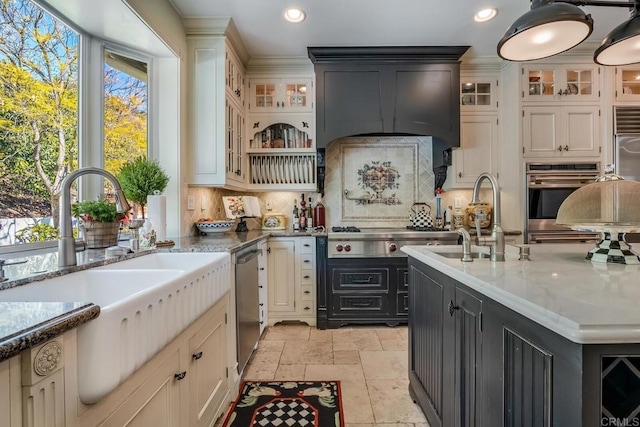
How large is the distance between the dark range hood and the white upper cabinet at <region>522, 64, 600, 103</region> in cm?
70

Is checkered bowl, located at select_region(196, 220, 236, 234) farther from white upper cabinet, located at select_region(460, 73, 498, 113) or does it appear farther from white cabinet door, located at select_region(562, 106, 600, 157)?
white cabinet door, located at select_region(562, 106, 600, 157)

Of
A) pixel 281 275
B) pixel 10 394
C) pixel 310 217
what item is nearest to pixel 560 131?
pixel 310 217

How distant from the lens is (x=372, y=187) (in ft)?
12.3

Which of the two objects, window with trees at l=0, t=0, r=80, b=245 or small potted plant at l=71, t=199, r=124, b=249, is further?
small potted plant at l=71, t=199, r=124, b=249

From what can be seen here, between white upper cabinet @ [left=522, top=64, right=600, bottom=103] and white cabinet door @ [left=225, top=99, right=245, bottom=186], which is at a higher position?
white upper cabinet @ [left=522, top=64, right=600, bottom=103]

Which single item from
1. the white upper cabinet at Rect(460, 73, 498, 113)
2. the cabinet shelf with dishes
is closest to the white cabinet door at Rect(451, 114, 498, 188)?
the white upper cabinet at Rect(460, 73, 498, 113)

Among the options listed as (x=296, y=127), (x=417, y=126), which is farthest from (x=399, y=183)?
(x=296, y=127)

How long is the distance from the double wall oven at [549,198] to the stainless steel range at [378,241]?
31.4 inches

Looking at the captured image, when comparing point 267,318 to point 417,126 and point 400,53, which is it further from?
point 400,53

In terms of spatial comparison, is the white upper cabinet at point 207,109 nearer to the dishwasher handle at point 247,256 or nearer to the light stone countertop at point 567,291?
the dishwasher handle at point 247,256

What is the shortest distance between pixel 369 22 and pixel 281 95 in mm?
1159

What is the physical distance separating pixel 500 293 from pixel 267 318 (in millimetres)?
2632

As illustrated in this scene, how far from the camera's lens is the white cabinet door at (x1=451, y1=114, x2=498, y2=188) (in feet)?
11.3

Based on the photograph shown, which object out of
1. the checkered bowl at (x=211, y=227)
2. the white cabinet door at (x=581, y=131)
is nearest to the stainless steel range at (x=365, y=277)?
the checkered bowl at (x=211, y=227)
